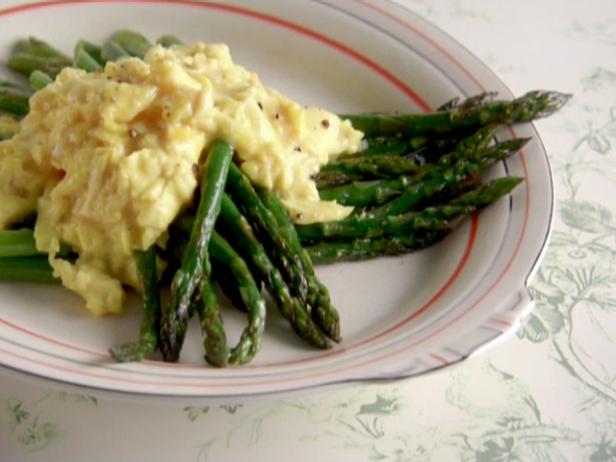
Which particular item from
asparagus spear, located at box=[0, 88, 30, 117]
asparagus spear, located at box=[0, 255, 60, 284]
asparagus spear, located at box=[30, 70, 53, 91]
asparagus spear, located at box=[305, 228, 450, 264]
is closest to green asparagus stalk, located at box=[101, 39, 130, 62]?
asparagus spear, located at box=[30, 70, 53, 91]

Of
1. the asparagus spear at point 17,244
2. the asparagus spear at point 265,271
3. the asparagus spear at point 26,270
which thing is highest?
the asparagus spear at point 265,271

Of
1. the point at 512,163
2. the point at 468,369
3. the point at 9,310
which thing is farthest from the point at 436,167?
the point at 9,310

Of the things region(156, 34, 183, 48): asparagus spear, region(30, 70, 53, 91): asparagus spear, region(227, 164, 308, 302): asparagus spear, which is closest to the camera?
region(227, 164, 308, 302): asparagus spear

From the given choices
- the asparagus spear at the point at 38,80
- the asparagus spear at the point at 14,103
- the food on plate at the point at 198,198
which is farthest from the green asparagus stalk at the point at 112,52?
the food on plate at the point at 198,198

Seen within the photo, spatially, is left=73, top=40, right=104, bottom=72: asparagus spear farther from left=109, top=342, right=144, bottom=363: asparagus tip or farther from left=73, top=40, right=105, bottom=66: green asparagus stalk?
left=109, top=342, right=144, bottom=363: asparagus tip

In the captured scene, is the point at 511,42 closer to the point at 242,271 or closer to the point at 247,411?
the point at 242,271

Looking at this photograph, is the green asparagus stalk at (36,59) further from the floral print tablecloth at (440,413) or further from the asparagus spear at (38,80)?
the floral print tablecloth at (440,413)

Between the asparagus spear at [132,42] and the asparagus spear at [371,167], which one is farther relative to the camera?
the asparagus spear at [132,42]
